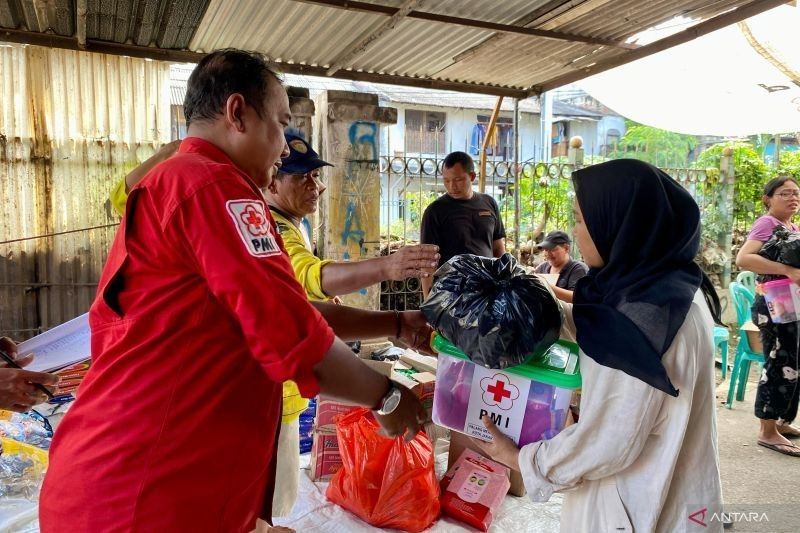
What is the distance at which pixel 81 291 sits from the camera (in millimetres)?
4996

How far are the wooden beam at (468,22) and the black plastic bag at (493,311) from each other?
2449mm

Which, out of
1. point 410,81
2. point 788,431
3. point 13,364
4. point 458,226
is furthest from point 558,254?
point 13,364

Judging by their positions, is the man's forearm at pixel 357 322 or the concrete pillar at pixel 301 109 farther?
the concrete pillar at pixel 301 109

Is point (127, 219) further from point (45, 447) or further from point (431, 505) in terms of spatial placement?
point (45, 447)

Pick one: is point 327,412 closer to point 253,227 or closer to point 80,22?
point 253,227

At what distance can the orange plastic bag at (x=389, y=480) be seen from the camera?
2.94 metres

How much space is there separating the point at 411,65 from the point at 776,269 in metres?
3.37

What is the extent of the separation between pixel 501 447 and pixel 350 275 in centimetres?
93

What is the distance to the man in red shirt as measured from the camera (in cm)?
109

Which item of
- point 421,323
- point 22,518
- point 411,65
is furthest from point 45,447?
point 411,65

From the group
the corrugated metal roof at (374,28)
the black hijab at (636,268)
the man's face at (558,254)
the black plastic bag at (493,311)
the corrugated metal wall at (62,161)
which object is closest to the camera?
the black hijab at (636,268)

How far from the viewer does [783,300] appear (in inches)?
171

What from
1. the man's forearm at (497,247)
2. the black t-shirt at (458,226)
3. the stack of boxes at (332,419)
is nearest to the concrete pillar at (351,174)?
the black t-shirt at (458,226)

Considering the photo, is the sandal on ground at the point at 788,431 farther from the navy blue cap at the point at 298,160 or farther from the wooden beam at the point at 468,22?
the navy blue cap at the point at 298,160
